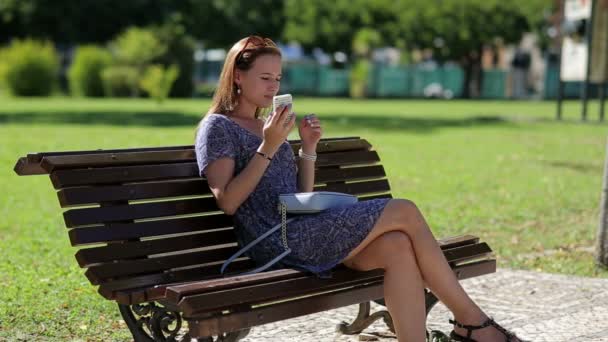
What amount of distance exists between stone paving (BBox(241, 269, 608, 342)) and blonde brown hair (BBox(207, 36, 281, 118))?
1260mm

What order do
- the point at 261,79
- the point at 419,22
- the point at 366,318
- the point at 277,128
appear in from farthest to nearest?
the point at 419,22 < the point at 366,318 < the point at 261,79 < the point at 277,128

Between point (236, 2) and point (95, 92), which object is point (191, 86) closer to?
point (95, 92)

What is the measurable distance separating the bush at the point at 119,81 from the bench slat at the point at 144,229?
122 ft

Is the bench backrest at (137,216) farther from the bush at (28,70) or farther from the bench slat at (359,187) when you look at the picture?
the bush at (28,70)

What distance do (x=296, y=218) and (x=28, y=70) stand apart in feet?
121

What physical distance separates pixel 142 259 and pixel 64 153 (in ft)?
1.73

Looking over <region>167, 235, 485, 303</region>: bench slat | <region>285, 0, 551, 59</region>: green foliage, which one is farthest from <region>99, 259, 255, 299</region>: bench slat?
<region>285, 0, 551, 59</region>: green foliage

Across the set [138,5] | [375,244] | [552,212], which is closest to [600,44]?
[552,212]

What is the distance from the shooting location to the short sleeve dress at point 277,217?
4273mm

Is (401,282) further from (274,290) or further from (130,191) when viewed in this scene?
(130,191)

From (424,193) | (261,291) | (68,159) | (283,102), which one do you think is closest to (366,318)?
(261,291)

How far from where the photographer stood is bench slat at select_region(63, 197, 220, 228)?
4.07 meters

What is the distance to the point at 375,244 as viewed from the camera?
169 inches

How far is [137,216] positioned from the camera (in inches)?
168
